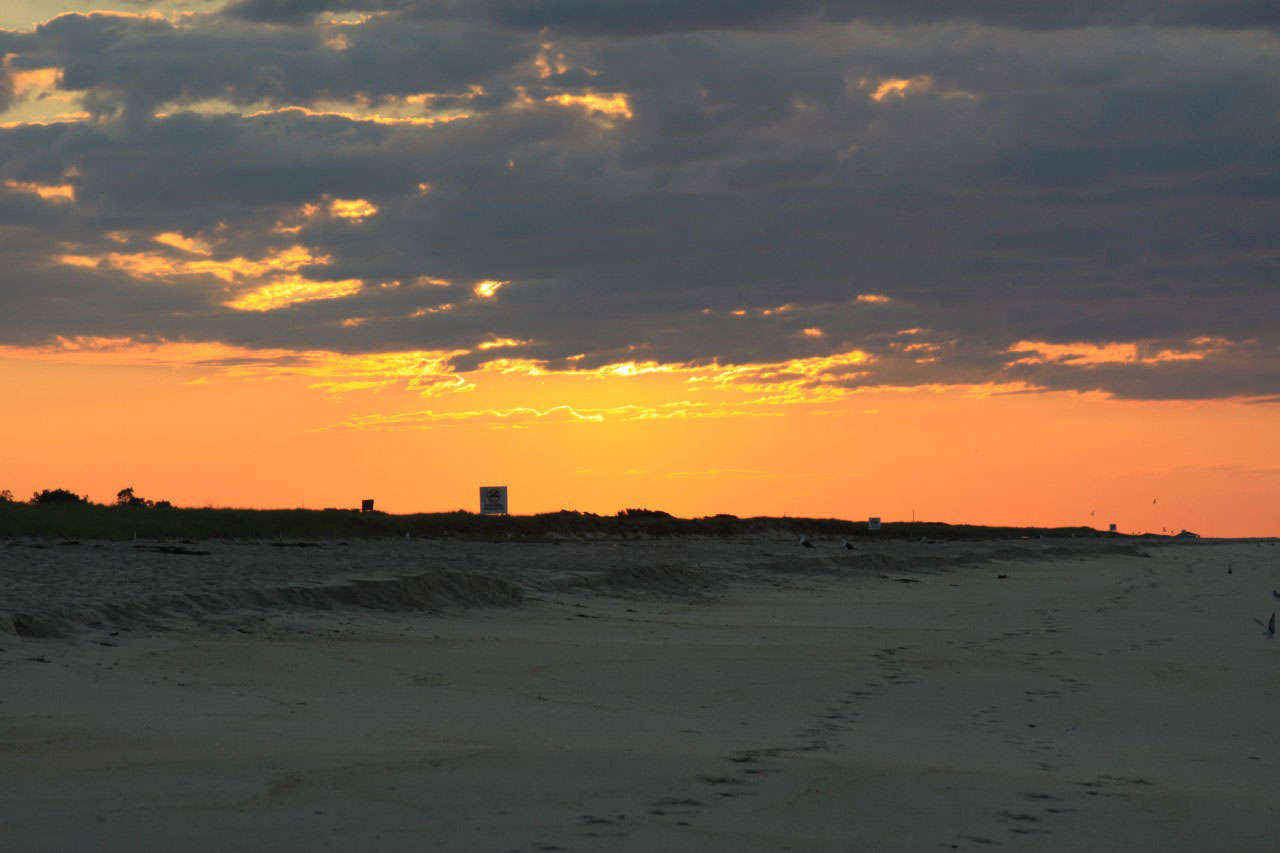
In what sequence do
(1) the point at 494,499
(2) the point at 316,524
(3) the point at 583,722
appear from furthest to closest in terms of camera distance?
(1) the point at 494,499, (2) the point at 316,524, (3) the point at 583,722

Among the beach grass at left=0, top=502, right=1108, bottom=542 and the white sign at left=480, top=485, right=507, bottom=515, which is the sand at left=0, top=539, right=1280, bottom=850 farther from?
the white sign at left=480, top=485, right=507, bottom=515

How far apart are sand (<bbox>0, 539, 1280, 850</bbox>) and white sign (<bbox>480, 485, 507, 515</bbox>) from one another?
144ft

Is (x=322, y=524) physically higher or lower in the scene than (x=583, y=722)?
higher

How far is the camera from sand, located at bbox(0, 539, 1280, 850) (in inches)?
268

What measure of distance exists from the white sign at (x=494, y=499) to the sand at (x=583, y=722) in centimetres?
4387

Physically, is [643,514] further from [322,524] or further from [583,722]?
[583,722]

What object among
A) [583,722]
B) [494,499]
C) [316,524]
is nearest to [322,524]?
[316,524]

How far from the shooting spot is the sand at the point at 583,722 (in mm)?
6809

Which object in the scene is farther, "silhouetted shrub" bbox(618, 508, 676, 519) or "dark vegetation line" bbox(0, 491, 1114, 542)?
"silhouetted shrub" bbox(618, 508, 676, 519)

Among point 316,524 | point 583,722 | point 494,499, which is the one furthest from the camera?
point 494,499

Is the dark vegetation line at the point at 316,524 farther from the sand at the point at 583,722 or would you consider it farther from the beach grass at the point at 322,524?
the sand at the point at 583,722

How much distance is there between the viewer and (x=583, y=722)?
1034 centimetres

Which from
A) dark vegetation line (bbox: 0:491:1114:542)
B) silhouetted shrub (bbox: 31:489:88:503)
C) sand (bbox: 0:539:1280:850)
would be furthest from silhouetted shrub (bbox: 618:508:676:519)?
sand (bbox: 0:539:1280:850)

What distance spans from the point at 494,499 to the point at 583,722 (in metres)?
57.7
